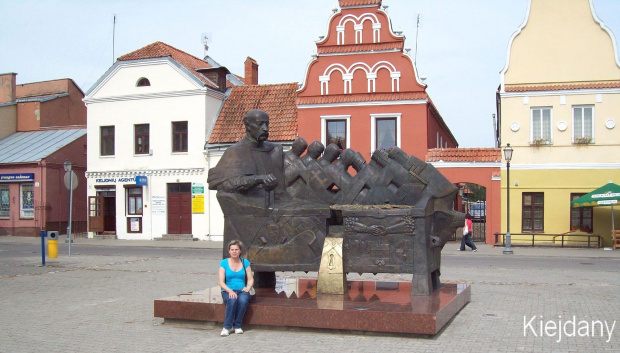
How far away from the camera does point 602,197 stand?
23.6 metres

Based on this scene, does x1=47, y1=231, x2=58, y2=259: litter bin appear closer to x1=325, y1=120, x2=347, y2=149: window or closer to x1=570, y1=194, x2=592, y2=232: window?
x1=325, y1=120, x2=347, y2=149: window

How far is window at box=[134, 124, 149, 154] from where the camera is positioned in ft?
106

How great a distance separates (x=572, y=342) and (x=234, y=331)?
161 inches

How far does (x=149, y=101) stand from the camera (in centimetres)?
3206

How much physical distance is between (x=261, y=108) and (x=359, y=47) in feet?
17.9

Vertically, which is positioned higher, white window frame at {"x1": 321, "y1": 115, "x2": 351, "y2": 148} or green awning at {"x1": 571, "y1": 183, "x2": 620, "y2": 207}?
white window frame at {"x1": 321, "y1": 115, "x2": 351, "y2": 148}

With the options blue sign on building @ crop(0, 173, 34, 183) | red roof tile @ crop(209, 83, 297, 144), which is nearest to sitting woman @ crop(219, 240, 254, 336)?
red roof tile @ crop(209, 83, 297, 144)

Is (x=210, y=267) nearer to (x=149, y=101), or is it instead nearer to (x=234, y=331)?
(x=234, y=331)

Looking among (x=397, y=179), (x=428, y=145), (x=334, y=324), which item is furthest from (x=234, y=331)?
(x=428, y=145)

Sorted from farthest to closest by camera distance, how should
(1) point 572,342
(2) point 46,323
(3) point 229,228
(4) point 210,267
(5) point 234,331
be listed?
(4) point 210,267 < (3) point 229,228 < (2) point 46,323 < (5) point 234,331 < (1) point 572,342

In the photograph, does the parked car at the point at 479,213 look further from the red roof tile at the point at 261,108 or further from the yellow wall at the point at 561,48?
the red roof tile at the point at 261,108

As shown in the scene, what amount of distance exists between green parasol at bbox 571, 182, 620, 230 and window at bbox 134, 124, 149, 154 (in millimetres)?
19625

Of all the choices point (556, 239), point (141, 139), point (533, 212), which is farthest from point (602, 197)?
point (141, 139)

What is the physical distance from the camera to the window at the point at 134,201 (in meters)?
32.2
